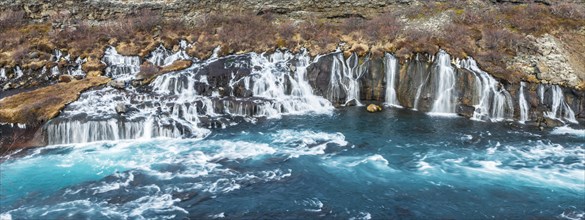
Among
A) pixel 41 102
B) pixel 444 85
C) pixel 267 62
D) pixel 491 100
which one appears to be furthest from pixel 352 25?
pixel 41 102

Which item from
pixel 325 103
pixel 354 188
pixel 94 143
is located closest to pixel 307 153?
pixel 354 188

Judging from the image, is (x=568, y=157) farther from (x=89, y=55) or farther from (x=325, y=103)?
(x=89, y=55)

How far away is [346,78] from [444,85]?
7.69 m

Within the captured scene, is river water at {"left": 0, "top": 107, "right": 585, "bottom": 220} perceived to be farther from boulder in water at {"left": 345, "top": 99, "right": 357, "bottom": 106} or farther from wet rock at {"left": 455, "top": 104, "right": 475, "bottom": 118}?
boulder in water at {"left": 345, "top": 99, "right": 357, "bottom": 106}

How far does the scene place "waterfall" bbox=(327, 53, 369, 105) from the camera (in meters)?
36.5

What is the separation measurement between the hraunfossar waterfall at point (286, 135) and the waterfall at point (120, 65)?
14 cm

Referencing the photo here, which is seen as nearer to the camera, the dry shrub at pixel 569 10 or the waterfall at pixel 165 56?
the dry shrub at pixel 569 10

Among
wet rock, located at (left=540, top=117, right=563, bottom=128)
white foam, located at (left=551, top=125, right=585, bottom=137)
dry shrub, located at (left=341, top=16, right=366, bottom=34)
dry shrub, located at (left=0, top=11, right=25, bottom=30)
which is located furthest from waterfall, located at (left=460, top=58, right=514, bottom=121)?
dry shrub, located at (left=0, top=11, right=25, bottom=30)

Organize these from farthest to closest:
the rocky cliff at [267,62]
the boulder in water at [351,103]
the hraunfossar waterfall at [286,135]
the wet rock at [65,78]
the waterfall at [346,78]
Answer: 1. the wet rock at [65,78]
2. the waterfall at [346,78]
3. the boulder in water at [351,103]
4. the rocky cliff at [267,62]
5. the hraunfossar waterfall at [286,135]

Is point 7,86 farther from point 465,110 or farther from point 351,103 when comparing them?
point 465,110

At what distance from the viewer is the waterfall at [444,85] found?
3416 centimetres

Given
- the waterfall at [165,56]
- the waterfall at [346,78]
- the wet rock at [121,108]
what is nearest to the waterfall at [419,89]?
the waterfall at [346,78]

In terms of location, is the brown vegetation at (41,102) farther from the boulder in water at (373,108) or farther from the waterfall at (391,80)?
the waterfall at (391,80)

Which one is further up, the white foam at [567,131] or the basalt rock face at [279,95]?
the basalt rock face at [279,95]
